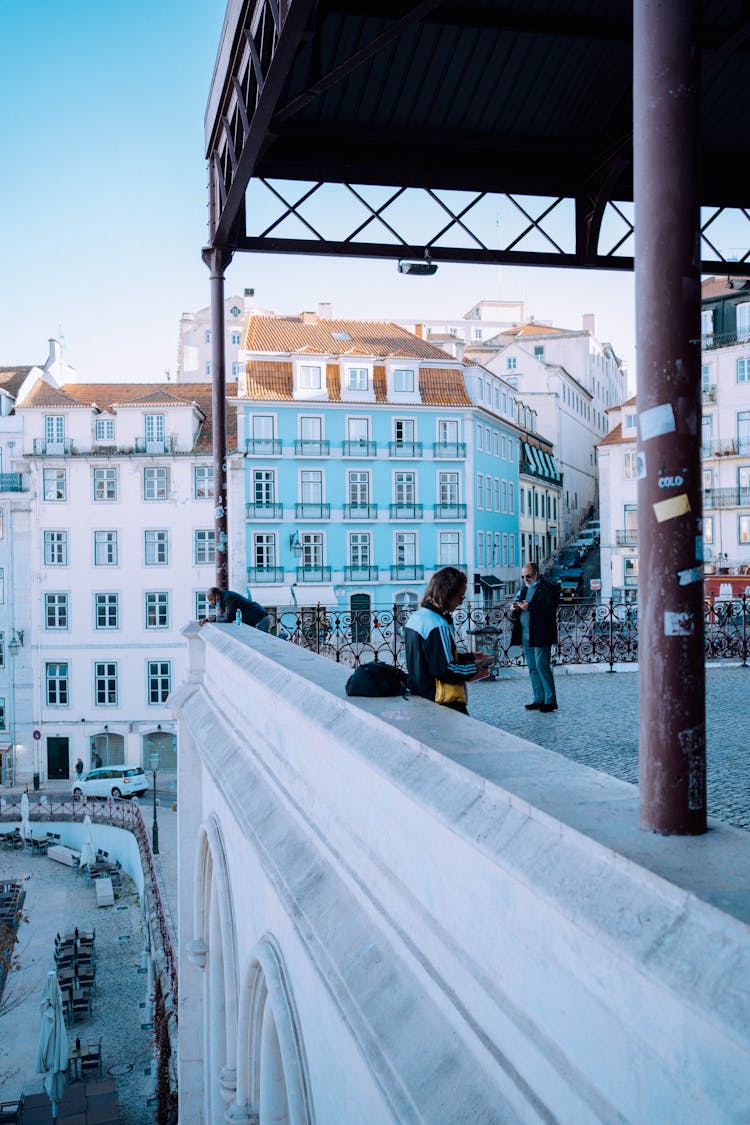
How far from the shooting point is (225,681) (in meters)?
8.17

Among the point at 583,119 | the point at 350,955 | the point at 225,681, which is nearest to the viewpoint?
the point at 350,955

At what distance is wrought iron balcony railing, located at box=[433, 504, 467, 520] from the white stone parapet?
1427 inches

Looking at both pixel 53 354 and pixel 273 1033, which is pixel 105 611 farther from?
pixel 273 1033

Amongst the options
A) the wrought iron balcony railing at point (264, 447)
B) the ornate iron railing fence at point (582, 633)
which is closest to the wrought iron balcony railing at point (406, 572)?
the wrought iron balcony railing at point (264, 447)

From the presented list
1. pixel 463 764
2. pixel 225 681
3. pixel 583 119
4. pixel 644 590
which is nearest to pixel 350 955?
pixel 463 764

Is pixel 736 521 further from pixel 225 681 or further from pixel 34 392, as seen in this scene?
pixel 225 681

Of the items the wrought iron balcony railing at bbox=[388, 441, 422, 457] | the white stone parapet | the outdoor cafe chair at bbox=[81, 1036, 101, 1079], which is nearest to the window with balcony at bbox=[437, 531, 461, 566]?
the wrought iron balcony railing at bbox=[388, 441, 422, 457]

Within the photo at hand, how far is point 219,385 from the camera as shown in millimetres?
10828

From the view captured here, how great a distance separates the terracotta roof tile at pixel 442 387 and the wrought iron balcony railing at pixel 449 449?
5.42 ft

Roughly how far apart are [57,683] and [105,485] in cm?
812

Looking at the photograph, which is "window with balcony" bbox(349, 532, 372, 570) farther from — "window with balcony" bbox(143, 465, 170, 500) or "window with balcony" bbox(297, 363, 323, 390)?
"window with balcony" bbox(143, 465, 170, 500)

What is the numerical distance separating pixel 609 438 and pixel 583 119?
35.4 metres

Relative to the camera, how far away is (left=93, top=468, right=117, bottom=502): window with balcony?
39.2m

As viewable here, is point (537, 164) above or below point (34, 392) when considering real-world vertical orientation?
below
